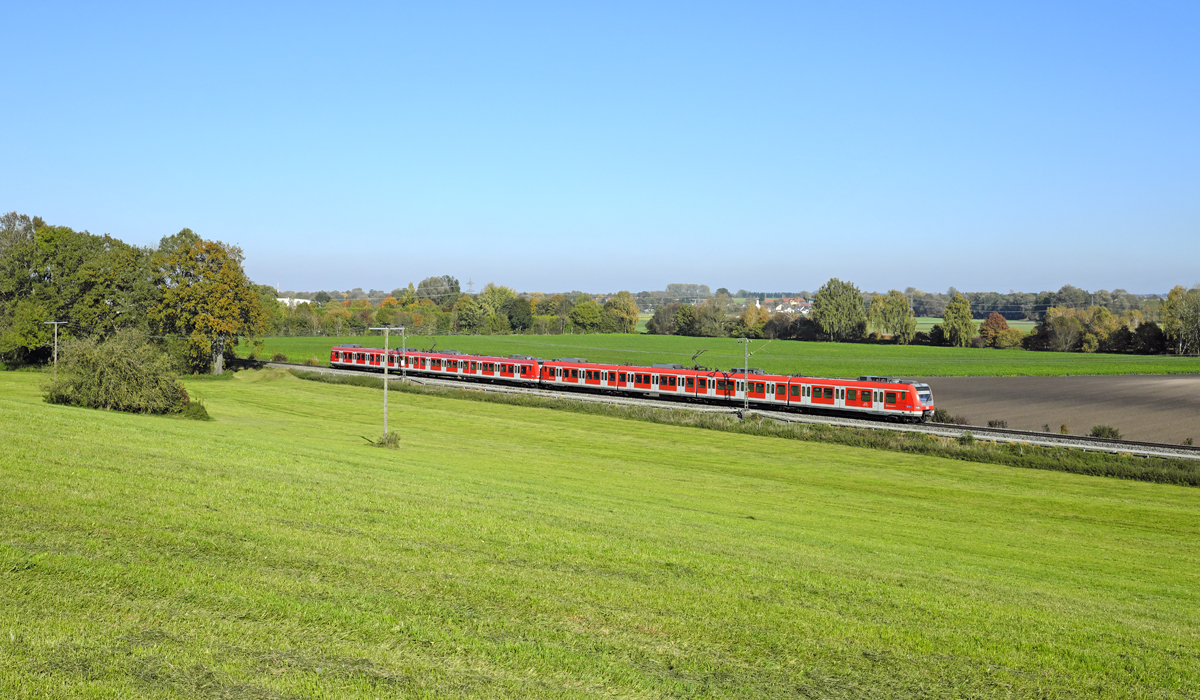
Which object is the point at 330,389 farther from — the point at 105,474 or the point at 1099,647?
the point at 1099,647

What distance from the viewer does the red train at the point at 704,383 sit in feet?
183

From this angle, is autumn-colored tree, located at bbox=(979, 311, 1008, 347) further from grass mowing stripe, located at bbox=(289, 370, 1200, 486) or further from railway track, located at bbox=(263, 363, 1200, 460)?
grass mowing stripe, located at bbox=(289, 370, 1200, 486)

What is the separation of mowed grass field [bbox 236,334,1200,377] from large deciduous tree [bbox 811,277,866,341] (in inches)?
369

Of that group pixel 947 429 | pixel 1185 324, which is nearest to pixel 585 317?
pixel 1185 324

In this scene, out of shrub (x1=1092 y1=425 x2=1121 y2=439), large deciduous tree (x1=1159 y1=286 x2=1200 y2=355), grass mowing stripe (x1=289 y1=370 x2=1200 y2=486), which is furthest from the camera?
large deciduous tree (x1=1159 y1=286 x2=1200 y2=355)

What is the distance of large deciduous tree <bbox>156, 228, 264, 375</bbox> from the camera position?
78.4m

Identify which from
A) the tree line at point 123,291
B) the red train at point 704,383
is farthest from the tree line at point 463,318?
the red train at point 704,383

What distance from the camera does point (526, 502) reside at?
788 inches

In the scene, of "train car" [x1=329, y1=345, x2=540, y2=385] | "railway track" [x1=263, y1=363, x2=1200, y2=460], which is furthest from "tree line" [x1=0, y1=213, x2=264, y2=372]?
"railway track" [x1=263, y1=363, x2=1200, y2=460]

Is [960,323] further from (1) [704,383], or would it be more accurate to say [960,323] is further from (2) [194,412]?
(2) [194,412]

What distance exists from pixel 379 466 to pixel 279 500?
9.25m

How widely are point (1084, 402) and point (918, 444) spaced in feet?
116

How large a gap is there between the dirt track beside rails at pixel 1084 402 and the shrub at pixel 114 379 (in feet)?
174

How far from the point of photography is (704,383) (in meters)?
63.9
